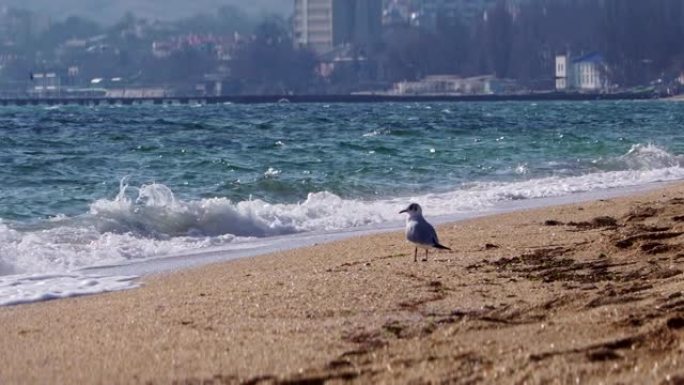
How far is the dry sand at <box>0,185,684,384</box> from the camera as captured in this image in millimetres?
4223

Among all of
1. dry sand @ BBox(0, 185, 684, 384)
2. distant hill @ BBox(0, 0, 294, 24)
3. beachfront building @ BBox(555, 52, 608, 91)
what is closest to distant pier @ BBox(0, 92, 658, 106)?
beachfront building @ BBox(555, 52, 608, 91)

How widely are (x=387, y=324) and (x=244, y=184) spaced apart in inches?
406

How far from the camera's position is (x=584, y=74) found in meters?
91.2

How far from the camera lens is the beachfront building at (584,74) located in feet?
294

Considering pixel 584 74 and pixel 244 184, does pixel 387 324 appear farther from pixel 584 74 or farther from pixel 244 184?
pixel 584 74

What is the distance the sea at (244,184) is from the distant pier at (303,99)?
1729 inches

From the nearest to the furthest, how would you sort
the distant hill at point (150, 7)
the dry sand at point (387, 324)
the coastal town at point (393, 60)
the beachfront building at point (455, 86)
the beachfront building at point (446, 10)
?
the dry sand at point (387, 324), the coastal town at point (393, 60), the beachfront building at point (455, 86), the beachfront building at point (446, 10), the distant hill at point (150, 7)

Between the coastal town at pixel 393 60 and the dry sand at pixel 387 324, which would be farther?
the coastal town at pixel 393 60

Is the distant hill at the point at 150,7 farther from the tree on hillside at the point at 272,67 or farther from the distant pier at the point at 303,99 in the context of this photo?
Answer: the distant pier at the point at 303,99

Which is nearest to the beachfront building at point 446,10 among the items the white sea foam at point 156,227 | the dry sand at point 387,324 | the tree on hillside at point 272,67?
the tree on hillside at point 272,67

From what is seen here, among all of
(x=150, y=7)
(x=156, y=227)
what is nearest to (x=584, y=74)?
(x=156, y=227)


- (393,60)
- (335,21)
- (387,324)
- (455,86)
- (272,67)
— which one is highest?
(335,21)

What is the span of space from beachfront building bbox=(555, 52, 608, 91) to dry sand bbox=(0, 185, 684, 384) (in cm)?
8290

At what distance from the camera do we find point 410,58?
3920 inches
